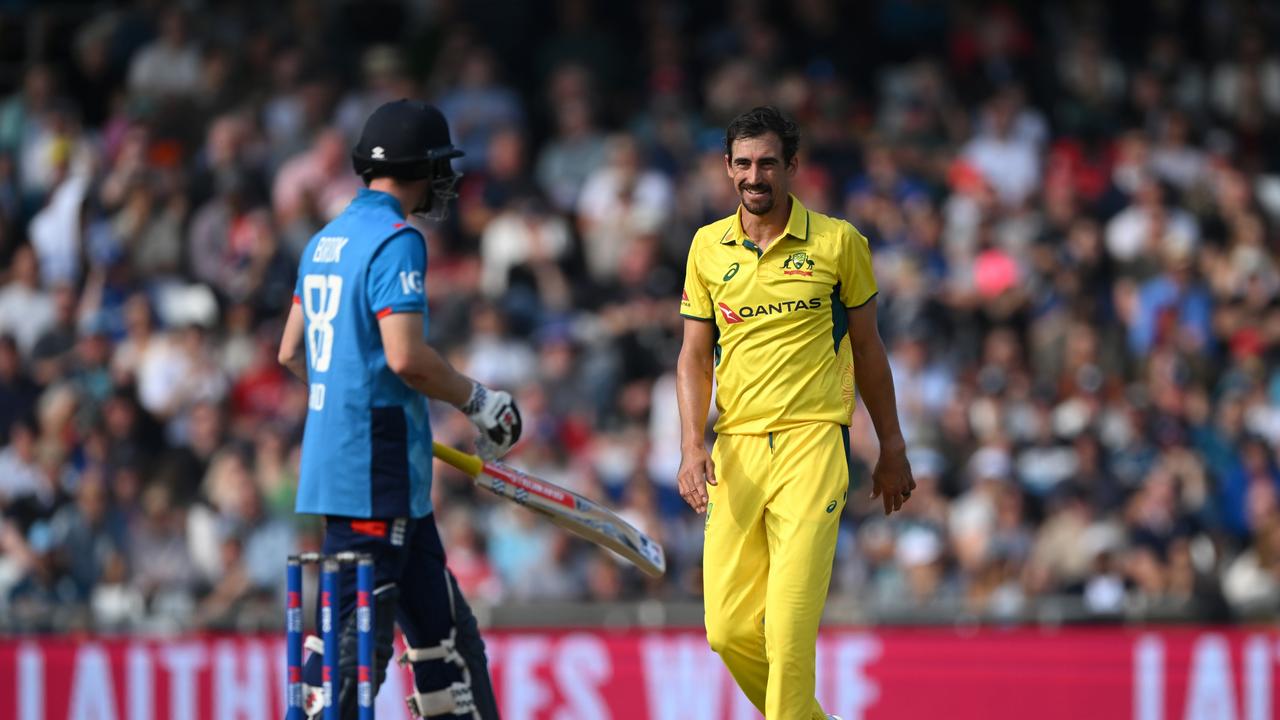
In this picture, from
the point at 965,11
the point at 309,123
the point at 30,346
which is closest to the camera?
the point at 30,346

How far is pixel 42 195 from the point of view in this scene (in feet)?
56.6

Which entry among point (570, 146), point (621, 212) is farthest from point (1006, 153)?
point (570, 146)

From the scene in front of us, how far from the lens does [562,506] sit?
25.9 feet

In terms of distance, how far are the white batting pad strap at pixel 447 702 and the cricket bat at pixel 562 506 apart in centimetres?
78

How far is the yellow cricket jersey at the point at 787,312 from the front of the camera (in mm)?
7504

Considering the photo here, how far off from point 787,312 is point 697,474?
72 cm

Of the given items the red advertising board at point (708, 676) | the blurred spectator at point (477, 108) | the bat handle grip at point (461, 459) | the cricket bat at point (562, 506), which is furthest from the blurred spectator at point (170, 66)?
the bat handle grip at point (461, 459)

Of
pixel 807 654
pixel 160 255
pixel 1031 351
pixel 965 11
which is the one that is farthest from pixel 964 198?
pixel 807 654

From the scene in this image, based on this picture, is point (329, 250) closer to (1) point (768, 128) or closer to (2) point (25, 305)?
(1) point (768, 128)

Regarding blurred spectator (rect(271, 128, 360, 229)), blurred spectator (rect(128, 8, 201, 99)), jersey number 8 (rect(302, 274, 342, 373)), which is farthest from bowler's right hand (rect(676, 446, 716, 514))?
blurred spectator (rect(128, 8, 201, 99))

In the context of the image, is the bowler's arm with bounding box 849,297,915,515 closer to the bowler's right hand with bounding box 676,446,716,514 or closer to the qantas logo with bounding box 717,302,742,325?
the qantas logo with bounding box 717,302,742,325

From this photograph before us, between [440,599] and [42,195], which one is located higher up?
[42,195]

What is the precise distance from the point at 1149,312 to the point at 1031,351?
3.28 ft

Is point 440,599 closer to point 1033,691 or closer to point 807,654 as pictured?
point 807,654
